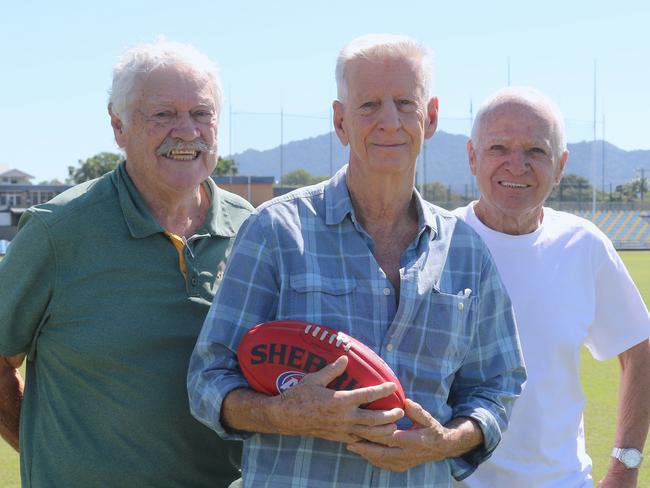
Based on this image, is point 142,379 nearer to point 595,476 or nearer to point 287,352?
point 287,352

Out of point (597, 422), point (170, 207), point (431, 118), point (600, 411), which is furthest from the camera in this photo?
point (600, 411)

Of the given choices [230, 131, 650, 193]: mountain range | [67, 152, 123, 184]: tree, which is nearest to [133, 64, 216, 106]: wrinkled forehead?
[230, 131, 650, 193]: mountain range

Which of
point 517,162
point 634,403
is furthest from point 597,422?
point 517,162

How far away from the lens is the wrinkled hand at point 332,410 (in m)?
2.10

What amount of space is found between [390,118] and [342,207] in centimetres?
29

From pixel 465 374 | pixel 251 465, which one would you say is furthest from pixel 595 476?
pixel 251 465

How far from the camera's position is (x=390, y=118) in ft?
7.83

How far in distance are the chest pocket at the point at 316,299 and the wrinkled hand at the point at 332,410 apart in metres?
0.21

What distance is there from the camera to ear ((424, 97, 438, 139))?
2.55 meters

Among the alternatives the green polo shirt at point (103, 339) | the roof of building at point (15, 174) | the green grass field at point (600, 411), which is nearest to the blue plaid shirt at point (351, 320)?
the green polo shirt at point (103, 339)

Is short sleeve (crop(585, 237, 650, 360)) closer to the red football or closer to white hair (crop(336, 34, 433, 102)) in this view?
white hair (crop(336, 34, 433, 102))

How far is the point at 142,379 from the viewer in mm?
2742

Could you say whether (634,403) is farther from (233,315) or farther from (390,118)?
(233,315)

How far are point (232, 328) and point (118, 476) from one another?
774 millimetres
